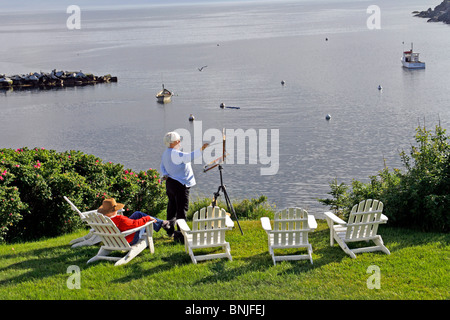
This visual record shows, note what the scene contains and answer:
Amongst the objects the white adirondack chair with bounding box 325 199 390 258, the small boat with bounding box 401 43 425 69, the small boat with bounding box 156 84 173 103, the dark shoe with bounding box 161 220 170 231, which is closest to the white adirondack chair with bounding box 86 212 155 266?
the dark shoe with bounding box 161 220 170 231

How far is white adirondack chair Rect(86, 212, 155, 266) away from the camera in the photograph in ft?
34.9

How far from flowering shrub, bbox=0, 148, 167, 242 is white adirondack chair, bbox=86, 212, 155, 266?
344 centimetres

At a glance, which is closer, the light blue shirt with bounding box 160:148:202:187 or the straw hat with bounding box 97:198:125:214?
the straw hat with bounding box 97:198:125:214

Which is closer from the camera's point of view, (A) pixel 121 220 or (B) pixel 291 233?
(B) pixel 291 233

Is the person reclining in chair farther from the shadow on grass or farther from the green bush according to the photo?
the green bush

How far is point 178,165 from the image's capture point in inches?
464

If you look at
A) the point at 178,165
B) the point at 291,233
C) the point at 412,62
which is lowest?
the point at 291,233

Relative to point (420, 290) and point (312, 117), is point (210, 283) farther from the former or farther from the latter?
point (312, 117)

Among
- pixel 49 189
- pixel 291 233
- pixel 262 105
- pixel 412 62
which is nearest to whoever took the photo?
pixel 291 233

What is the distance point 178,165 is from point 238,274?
9.37ft

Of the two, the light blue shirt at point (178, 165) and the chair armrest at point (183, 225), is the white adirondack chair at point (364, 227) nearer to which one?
the chair armrest at point (183, 225)

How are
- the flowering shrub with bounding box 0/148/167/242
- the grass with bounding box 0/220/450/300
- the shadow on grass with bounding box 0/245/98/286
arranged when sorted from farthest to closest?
the flowering shrub with bounding box 0/148/167/242 → the shadow on grass with bounding box 0/245/98/286 → the grass with bounding box 0/220/450/300

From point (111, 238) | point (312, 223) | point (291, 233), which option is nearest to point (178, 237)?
point (111, 238)

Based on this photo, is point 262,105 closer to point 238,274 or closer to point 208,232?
point 208,232
